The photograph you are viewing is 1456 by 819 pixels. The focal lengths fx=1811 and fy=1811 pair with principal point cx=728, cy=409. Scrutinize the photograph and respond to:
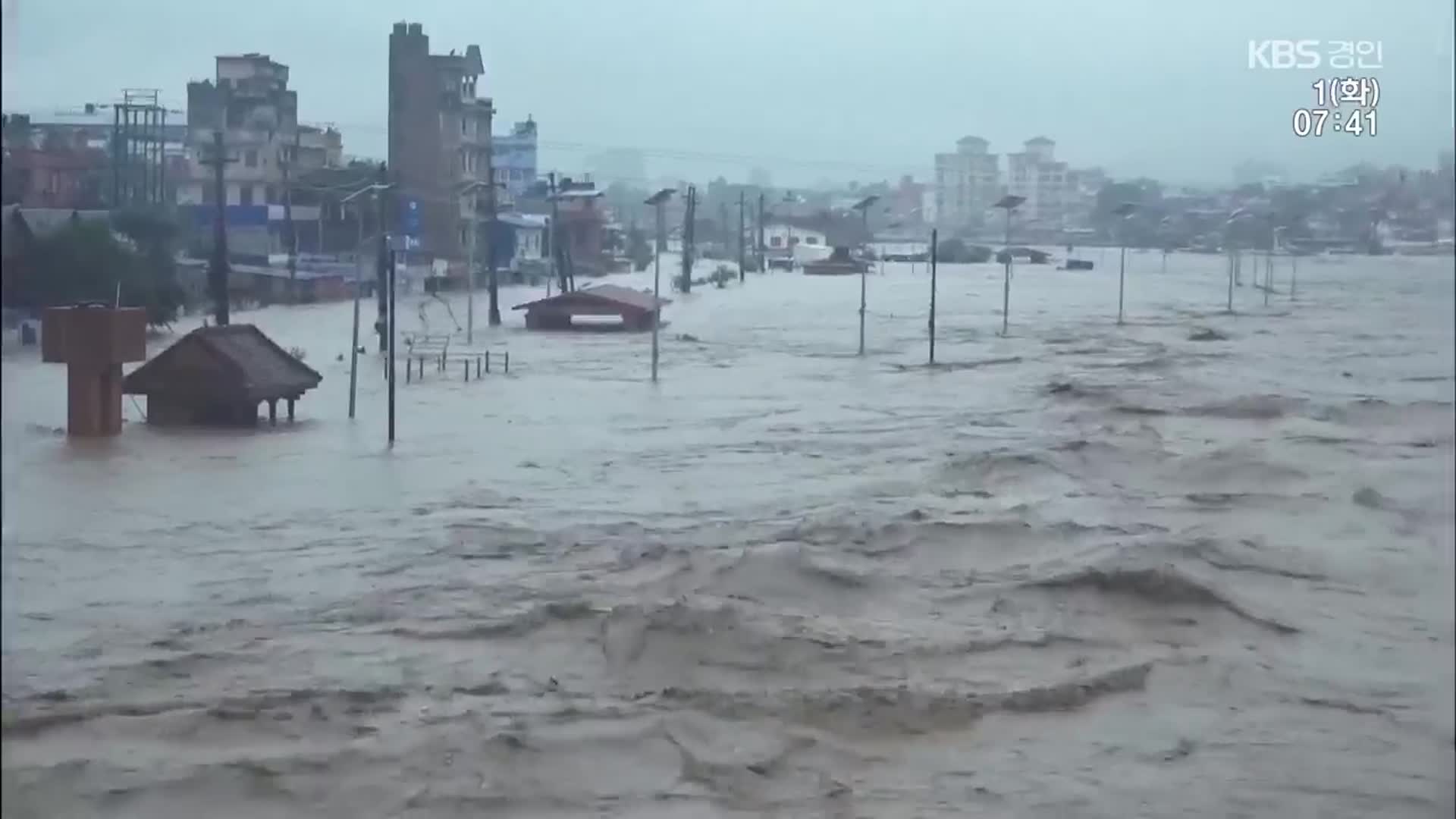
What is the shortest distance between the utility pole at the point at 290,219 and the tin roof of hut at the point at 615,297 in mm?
2766

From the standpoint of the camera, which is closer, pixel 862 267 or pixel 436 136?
pixel 436 136

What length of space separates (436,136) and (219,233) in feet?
3.66

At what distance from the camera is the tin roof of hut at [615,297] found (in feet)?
35.4

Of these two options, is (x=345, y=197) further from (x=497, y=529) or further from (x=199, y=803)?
(x=199, y=803)

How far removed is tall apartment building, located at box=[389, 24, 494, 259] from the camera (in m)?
7.73

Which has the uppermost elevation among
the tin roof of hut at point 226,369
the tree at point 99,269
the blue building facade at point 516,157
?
the blue building facade at point 516,157

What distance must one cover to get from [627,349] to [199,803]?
8.09m

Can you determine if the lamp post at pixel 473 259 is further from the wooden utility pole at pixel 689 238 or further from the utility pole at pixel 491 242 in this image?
the wooden utility pole at pixel 689 238

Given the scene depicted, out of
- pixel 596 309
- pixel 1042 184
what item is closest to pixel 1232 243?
pixel 1042 184

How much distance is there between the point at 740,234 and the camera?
12.8m

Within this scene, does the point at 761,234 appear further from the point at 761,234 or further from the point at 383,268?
the point at 383,268

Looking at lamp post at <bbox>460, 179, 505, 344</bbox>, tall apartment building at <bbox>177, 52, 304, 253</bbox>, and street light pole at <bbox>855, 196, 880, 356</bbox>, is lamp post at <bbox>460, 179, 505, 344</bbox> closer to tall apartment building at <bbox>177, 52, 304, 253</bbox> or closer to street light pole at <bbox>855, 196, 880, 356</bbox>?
tall apartment building at <bbox>177, 52, 304, 253</bbox>

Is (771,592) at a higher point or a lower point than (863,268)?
lower

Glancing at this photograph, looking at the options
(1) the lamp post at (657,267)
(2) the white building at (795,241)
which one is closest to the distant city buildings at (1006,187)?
(1) the lamp post at (657,267)
